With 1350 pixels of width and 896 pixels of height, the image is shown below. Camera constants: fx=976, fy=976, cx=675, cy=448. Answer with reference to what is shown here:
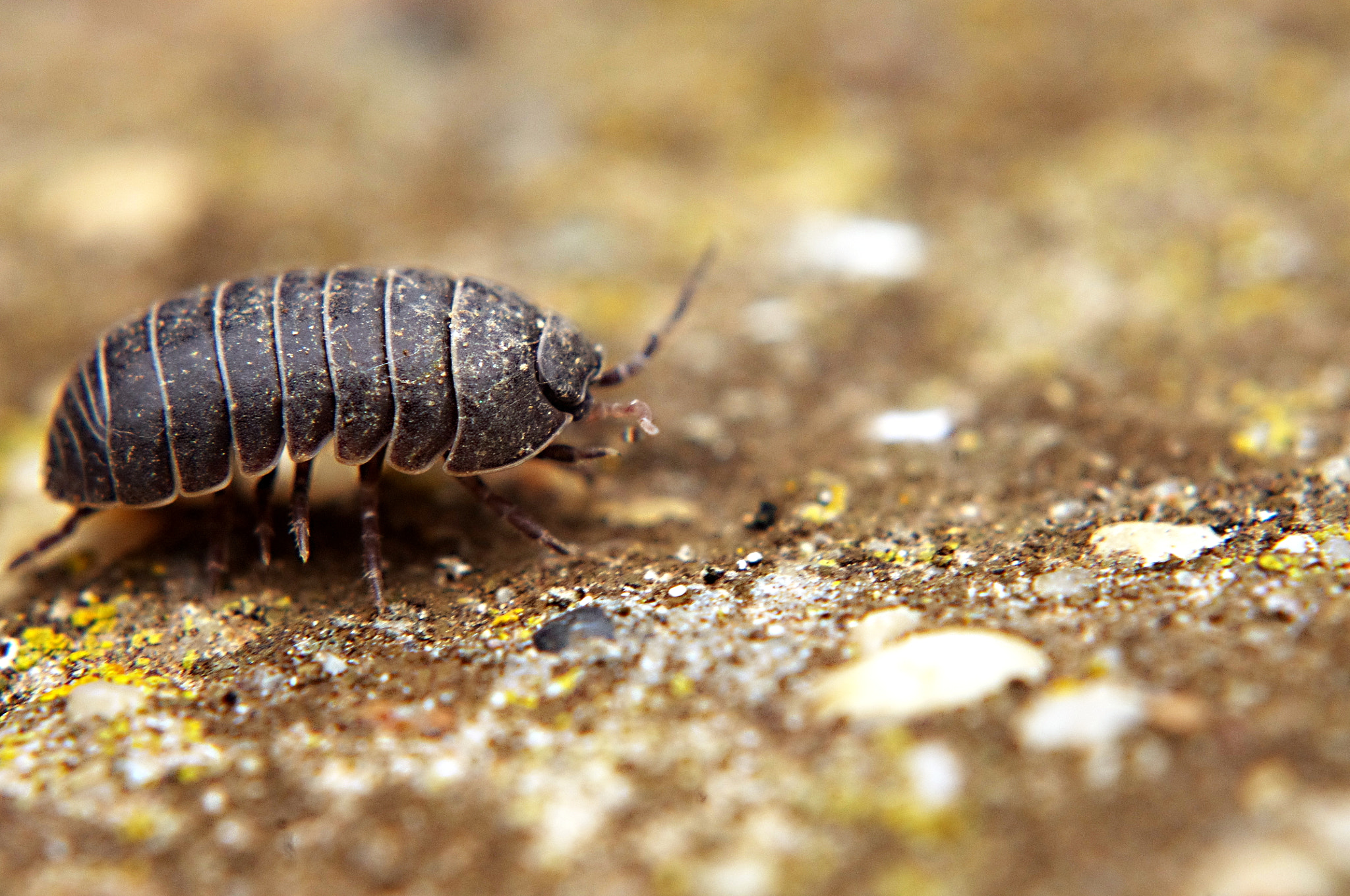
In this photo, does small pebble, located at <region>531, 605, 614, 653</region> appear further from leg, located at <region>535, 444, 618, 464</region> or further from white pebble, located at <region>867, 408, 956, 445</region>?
white pebble, located at <region>867, 408, 956, 445</region>

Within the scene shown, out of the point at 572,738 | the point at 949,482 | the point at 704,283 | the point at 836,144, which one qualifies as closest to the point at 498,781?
the point at 572,738

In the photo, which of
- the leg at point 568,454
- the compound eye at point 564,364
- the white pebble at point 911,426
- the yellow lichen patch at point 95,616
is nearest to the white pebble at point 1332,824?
the white pebble at point 911,426

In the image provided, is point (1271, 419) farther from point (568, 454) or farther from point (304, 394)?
point (304, 394)

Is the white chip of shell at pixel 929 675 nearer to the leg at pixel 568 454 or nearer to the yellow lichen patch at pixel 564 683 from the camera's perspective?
the yellow lichen patch at pixel 564 683

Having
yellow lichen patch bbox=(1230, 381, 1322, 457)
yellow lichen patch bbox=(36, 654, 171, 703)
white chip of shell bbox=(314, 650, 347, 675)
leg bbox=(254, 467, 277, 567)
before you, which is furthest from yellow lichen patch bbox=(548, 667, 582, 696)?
yellow lichen patch bbox=(1230, 381, 1322, 457)

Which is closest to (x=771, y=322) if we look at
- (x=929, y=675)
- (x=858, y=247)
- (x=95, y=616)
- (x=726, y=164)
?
(x=858, y=247)

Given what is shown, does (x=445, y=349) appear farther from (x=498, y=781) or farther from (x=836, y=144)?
(x=836, y=144)
